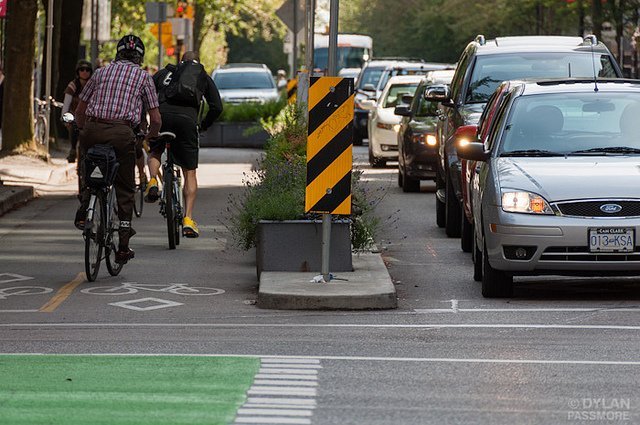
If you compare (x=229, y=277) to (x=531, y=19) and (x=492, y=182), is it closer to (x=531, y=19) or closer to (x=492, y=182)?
(x=492, y=182)

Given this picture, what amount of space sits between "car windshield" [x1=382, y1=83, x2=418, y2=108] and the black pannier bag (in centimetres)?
1743

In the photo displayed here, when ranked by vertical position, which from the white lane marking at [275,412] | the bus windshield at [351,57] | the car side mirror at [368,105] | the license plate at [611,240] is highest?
the license plate at [611,240]

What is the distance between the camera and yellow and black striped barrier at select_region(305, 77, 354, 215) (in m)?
12.4

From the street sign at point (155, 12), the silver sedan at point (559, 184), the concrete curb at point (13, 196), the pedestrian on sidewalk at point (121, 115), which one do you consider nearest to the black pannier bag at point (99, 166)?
the pedestrian on sidewalk at point (121, 115)

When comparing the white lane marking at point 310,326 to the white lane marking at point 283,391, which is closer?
the white lane marking at point 283,391

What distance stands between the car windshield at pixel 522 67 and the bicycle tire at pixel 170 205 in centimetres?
356

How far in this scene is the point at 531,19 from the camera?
232 ft

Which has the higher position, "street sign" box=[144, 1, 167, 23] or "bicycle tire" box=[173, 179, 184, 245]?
"street sign" box=[144, 1, 167, 23]

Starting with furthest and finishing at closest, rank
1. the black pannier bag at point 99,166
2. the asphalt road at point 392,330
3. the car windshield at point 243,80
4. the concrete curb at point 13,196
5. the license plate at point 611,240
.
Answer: the car windshield at point 243,80 → the concrete curb at point 13,196 → the black pannier bag at point 99,166 → the license plate at point 611,240 → the asphalt road at point 392,330

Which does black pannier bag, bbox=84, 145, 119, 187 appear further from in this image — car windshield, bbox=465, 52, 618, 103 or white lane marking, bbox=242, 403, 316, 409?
white lane marking, bbox=242, 403, 316, 409

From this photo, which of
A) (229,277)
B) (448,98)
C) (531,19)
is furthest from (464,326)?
(531,19)

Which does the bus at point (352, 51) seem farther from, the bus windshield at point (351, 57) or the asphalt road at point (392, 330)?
the asphalt road at point (392, 330)

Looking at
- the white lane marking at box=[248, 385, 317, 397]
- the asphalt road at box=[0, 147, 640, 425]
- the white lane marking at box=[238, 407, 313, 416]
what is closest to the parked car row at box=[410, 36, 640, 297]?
the asphalt road at box=[0, 147, 640, 425]

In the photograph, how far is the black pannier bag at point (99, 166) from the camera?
1351cm
